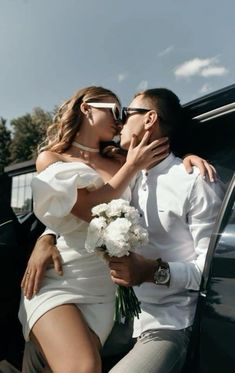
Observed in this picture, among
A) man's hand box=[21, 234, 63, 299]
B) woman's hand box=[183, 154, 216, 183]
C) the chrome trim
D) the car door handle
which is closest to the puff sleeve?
man's hand box=[21, 234, 63, 299]

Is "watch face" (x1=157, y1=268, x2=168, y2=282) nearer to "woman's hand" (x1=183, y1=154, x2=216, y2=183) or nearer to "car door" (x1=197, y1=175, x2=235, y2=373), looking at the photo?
"car door" (x1=197, y1=175, x2=235, y2=373)

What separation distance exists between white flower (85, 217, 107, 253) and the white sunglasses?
0.76 meters

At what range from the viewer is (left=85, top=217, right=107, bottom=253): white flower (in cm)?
167

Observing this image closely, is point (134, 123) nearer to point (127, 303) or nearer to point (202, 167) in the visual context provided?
point (202, 167)

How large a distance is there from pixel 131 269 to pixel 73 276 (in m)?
0.40

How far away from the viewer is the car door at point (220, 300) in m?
1.49

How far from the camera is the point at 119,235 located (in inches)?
63.1

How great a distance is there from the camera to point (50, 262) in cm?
204

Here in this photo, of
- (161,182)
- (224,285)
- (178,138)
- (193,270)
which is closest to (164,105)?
(178,138)

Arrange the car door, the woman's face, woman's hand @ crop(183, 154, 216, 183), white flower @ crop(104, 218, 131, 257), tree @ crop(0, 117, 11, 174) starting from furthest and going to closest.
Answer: tree @ crop(0, 117, 11, 174) → the woman's face → woman's hand @ crop(183, 154, 216, 183) → white flower @ crop(104, 218, 131, 257) → the car door

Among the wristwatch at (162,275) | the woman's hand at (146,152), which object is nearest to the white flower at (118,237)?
the wristwatch at (162,275)

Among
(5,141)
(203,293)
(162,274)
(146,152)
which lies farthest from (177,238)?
(5,141)

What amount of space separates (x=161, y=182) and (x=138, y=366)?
0.82 metres

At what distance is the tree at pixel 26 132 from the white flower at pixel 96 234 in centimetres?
4932
